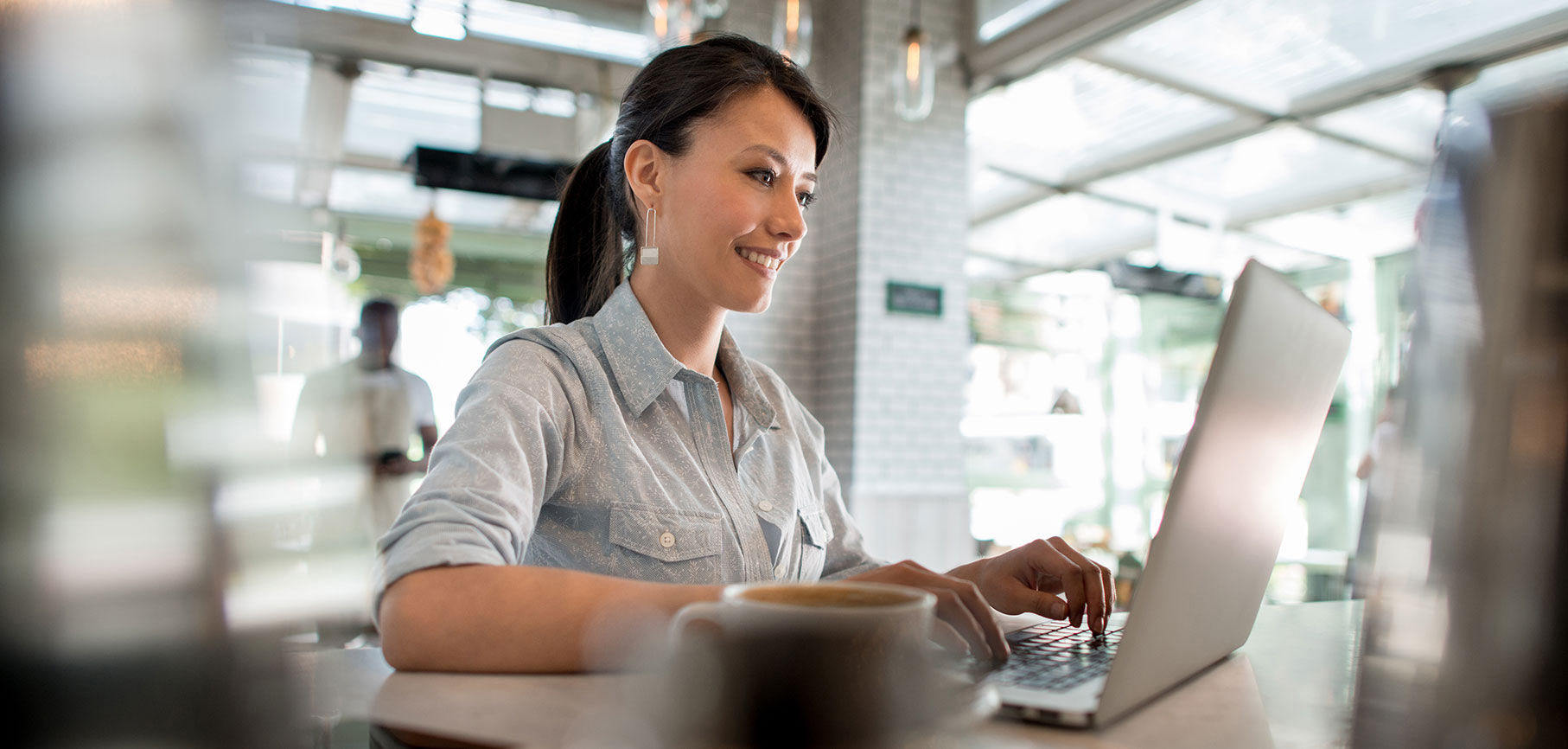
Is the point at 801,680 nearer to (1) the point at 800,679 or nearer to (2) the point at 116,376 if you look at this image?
(1) the point at 800,679

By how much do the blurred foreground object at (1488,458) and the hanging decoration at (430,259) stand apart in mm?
4878

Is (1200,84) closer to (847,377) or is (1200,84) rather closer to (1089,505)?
(847,377)

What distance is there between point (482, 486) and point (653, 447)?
1.09ft

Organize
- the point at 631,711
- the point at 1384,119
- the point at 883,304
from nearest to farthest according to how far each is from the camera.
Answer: the point at 631,711 < the point at 883,304 < the point at 1384,119

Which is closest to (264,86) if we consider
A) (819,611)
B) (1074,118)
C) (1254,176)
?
(819,611)

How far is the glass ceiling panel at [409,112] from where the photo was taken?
14.9 ft

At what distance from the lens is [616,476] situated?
1068mm

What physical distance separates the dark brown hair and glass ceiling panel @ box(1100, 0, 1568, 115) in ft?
12.5

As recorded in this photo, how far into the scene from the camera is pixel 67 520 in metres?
0.16

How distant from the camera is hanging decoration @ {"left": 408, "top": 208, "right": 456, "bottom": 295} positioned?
479cm

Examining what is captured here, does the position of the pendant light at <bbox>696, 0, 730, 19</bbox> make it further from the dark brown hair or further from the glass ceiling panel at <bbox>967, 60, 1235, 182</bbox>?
the glass ceiling panel at <bbox>967, 60, 1235, 182</bbox>

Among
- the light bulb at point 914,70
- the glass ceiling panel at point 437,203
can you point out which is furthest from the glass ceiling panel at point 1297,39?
the glass ceiling panel at point 437,203

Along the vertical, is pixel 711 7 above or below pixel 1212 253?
above

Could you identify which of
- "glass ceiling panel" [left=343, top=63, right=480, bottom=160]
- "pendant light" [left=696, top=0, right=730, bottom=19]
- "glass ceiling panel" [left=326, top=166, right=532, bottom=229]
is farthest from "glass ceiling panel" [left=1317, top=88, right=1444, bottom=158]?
"glass ceiling panel" [left=343, top=63, right=480, bottom=160]
